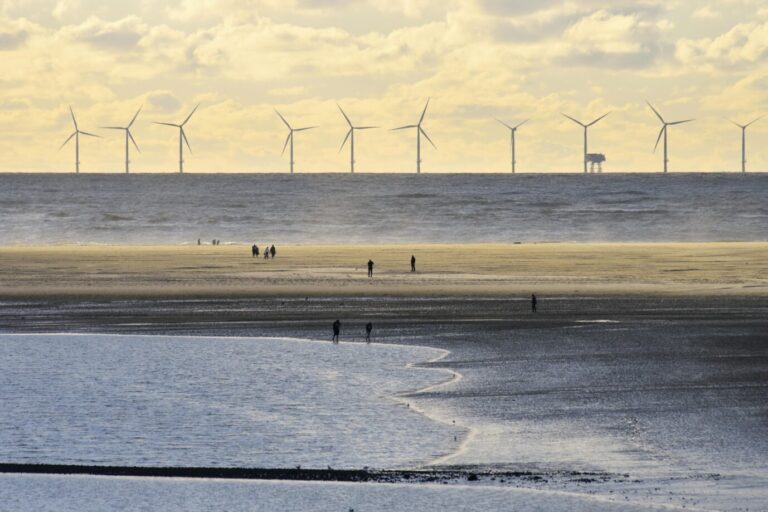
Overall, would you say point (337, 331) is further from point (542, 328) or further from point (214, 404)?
Result: point (214, 404)

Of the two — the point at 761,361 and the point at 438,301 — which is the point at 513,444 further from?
the point at 438,301

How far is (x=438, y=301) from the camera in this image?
→ 58281mm

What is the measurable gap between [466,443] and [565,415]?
3.62 m

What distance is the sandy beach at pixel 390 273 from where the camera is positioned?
6469 centimetres

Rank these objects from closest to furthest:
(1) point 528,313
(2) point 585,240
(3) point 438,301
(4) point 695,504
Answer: (4) point 695,504 → (1) point 528,313 → (3) point 438,301 → (2) point 585,240

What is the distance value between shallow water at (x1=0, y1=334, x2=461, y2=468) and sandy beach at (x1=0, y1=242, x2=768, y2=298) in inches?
915

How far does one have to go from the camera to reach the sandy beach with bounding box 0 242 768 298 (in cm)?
6469

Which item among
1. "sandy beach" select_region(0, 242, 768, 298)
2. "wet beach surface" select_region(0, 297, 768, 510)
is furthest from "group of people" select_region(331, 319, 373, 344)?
"sandy beach" select_region(0, 242, 768, 298)

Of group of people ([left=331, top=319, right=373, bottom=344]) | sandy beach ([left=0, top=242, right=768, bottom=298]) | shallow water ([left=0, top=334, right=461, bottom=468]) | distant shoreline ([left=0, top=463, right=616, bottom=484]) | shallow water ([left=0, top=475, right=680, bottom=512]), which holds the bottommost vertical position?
shallow water ([left=0, top=475, right=680, bottom=512])

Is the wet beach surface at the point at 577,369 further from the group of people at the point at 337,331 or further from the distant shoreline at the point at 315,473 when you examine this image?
the group of people at the point at 337,331

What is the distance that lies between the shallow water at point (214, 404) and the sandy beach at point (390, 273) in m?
23.2

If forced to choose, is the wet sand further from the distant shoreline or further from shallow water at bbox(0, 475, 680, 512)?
shallow water at bbox(0, 475, 680, 512)

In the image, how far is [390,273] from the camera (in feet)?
263

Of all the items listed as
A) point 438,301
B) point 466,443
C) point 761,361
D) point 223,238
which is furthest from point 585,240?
point 466,443
